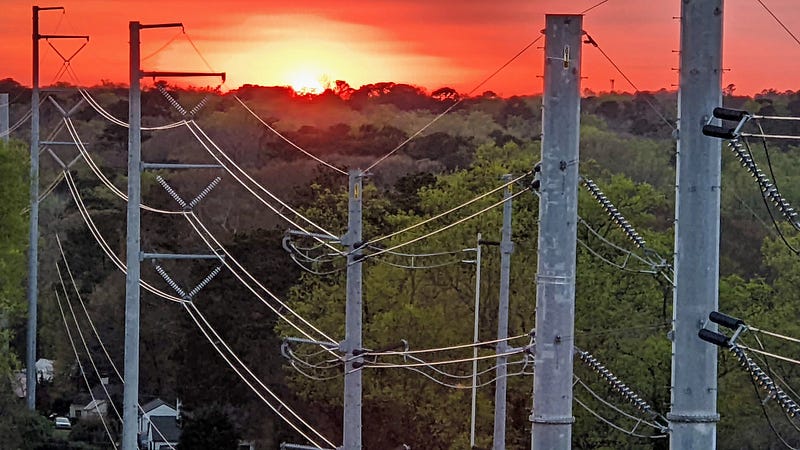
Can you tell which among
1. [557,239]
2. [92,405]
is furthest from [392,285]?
[557,239]

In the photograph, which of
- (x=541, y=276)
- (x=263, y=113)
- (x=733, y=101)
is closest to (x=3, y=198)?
(x=541, y=276)

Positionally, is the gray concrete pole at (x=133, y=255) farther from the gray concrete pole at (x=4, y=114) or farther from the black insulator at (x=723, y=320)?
the gray concrete pole at (x=4, y=114)

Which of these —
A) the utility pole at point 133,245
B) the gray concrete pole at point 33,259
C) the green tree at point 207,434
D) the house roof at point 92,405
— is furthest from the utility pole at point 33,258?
the utility pole at point 133,245

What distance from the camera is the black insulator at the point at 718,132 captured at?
11688 mm

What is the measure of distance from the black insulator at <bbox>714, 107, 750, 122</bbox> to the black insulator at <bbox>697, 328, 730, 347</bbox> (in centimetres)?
148

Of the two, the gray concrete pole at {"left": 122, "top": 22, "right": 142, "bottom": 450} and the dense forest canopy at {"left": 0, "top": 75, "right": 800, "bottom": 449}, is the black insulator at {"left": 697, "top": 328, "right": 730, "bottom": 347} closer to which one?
the gray concrete pole at {"left": 122, "top": 22, "right": 142, "bottom": 450}

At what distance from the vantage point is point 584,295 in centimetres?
4191

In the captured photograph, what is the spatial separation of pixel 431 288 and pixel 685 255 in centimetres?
3381

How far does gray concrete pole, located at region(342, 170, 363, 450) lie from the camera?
68.5ft

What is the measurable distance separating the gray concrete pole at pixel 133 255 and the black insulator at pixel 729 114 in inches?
649

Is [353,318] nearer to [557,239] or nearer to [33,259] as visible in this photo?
[557,239]

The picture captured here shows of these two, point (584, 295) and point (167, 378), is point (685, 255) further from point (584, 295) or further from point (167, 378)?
point (167, 378)

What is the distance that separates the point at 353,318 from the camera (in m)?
21.3

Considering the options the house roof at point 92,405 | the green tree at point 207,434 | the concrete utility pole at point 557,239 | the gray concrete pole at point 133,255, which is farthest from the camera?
the house roof at point 92,405
